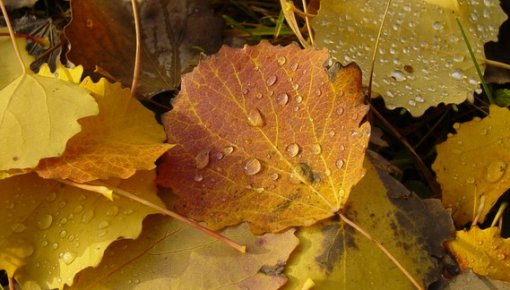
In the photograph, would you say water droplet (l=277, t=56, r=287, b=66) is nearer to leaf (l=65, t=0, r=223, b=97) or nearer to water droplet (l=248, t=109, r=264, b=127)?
water droplet (l=248, t=109, r=264, b=127)

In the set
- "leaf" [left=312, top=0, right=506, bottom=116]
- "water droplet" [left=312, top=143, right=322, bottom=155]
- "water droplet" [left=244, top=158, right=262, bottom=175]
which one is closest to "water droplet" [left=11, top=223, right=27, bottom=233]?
"water droplet" [left=244, top=158, right=262, bottom=175]

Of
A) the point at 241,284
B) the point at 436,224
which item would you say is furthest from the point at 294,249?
the point at 436,224

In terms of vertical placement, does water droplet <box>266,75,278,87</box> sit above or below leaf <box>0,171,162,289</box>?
above

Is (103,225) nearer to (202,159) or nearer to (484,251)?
(202,159)

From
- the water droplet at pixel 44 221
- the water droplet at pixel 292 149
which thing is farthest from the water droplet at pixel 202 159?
the water droplet at pixel 44 221

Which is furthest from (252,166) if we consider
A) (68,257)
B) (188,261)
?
(68,257)

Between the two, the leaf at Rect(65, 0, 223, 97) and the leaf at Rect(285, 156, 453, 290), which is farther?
the leaf at Rect(65, 0, 223, 97)
